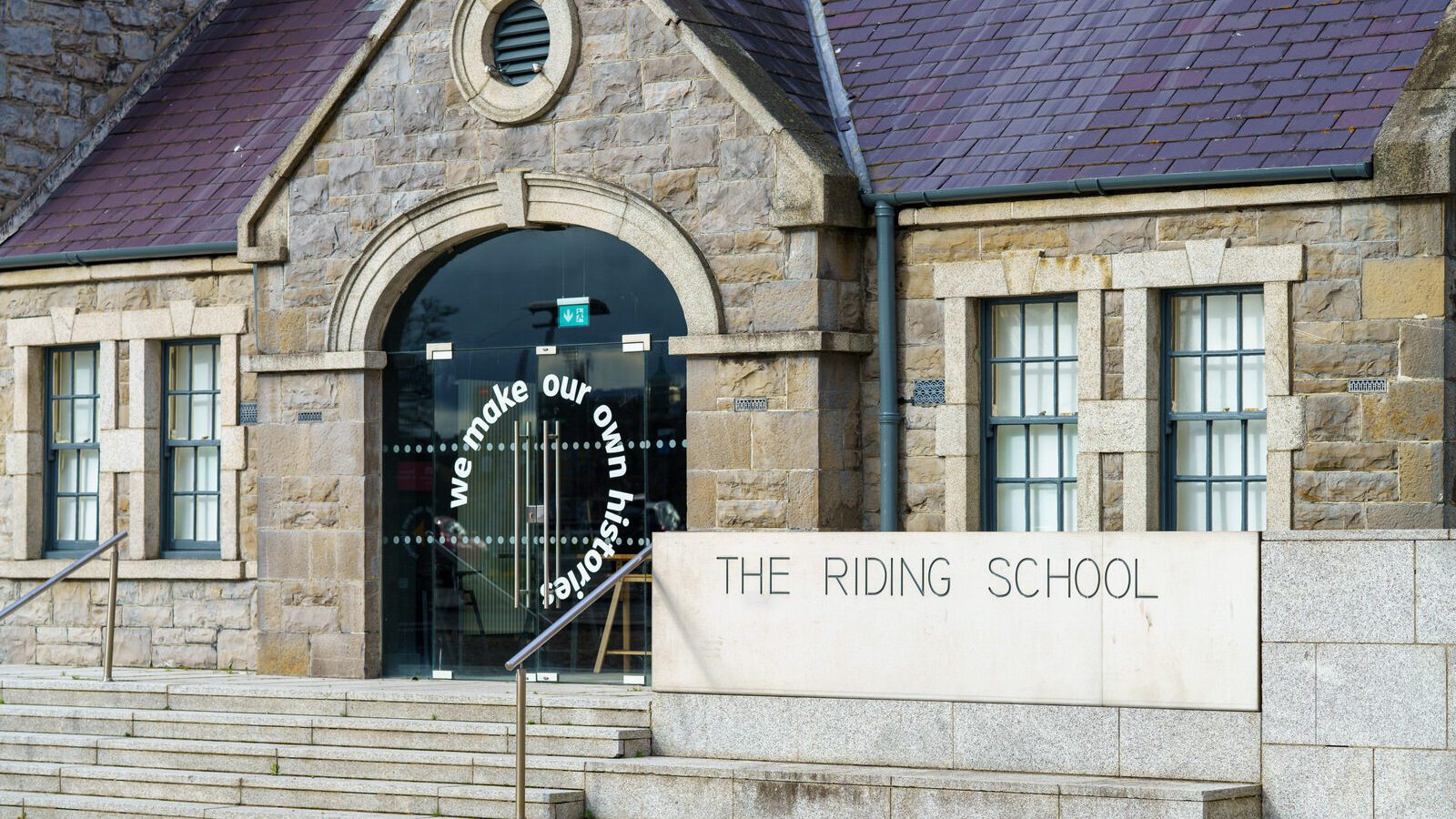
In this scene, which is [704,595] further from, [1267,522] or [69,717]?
[69,717]

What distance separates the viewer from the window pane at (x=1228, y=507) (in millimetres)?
12219

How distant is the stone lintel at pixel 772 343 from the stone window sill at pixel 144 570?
13.4 ft

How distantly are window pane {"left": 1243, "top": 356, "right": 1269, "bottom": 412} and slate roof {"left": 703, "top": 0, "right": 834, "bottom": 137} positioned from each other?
3148 millimetres

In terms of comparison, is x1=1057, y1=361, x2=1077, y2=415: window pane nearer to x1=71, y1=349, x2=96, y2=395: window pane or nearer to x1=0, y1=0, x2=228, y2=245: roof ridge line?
x1=71, y1=349, x2=96, y2=395: window pane

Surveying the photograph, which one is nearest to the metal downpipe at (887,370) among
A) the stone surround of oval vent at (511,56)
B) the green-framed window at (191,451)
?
the stone surround of oval vent at (511,56)

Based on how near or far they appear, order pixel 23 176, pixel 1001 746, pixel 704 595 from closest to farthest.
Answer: pixel 1001 746 < pixel 704 595 < pixel 23 176

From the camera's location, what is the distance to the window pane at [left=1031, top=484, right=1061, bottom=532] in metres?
12.8

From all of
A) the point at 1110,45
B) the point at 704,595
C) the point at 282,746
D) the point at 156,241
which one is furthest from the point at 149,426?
the point at 1110,45

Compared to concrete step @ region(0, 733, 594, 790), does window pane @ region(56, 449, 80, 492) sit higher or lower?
higher

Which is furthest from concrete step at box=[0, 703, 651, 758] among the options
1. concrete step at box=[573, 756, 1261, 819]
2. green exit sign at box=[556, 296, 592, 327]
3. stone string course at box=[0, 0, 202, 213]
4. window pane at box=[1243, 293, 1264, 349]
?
stone string course at box=[0, 0, 202, 213]

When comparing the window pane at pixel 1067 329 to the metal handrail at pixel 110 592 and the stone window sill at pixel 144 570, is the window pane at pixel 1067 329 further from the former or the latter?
the metal handrail at pixel 110 592

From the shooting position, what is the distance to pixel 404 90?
45.8 feet

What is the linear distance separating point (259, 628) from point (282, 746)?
249cm

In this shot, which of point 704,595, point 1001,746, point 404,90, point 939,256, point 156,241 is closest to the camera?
point 1001,746
